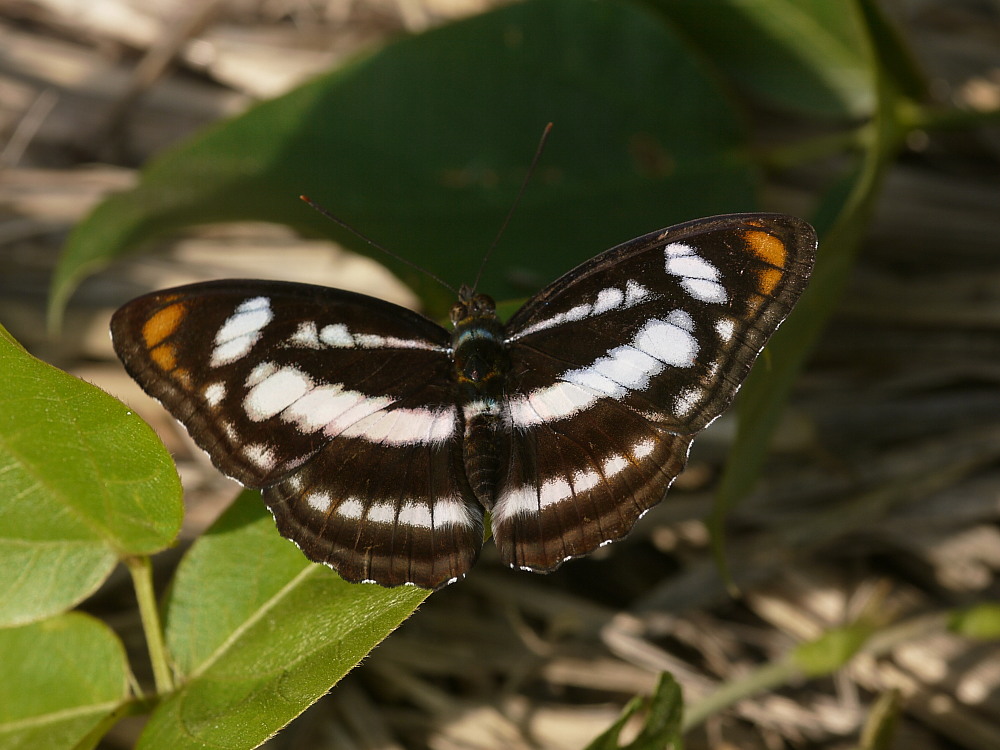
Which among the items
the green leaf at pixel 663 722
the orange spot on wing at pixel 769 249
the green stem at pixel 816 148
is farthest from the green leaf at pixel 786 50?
the green leaf at pixel 663 722

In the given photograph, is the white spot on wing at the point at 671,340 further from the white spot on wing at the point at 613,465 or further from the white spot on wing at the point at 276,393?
the white spot on wing at the point at 276,393

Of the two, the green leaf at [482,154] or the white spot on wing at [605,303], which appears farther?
the green leaf at [482,154]

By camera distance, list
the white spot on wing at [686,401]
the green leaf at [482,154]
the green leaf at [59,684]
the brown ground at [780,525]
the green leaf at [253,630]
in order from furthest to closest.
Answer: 1. the brown ground at [780,525]
2. the green leaf at [482,154]
3. the white spot on wing at [686,401]
4. the green leaf at [59,684]
5. the green leaf at [253,630]

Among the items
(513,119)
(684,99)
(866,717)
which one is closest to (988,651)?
(866,717)

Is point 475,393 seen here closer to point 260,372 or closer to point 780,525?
point 260,372

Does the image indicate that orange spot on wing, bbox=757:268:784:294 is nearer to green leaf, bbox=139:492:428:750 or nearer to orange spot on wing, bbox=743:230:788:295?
orange spot on wing, bbox=743:230:788:295

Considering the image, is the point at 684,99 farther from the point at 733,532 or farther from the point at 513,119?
the point at 733,532

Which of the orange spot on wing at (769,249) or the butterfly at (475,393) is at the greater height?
the orange spot on wing at (769,249)

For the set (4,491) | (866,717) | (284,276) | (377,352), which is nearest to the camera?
(4,491)

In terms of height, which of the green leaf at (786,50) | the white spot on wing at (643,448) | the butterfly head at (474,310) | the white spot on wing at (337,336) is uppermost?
the green leaf at (786,50)
